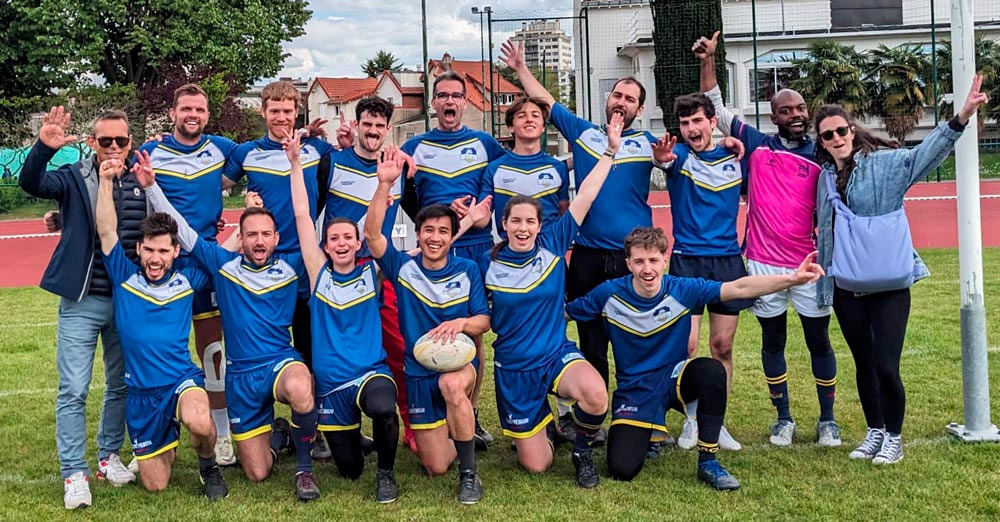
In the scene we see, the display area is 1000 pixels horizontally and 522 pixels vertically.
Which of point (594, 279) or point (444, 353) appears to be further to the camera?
point (594, 279)

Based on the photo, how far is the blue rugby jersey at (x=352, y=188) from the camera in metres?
5.02

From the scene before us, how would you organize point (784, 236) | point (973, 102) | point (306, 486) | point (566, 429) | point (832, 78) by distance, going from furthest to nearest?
point (832, 78), point (566, 429), point (784, 236), point (306, 486), point (973, 102)

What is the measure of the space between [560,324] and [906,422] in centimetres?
218

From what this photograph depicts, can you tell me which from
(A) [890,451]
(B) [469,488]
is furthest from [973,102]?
(B) [469,488]

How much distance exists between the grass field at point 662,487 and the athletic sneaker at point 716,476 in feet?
0.17

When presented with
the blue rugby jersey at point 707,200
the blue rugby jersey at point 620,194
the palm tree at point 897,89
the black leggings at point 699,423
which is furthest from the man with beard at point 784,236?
the palm tree at point 897,89

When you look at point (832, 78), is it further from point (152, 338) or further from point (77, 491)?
point (77, 491)

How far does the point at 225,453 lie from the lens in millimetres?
4961

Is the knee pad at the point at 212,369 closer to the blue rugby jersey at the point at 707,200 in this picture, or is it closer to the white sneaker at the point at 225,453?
the white sneaker at the point at 225,453

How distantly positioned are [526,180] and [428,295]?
3.09 feet

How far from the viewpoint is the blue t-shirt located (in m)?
4.54

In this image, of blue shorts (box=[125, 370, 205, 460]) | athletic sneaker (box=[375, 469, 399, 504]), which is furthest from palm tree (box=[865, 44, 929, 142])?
blue shorts (box=[125, 370, 205, 460])

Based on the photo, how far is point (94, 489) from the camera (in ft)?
15.0

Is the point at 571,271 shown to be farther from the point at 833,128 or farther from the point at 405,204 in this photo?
the point at 833,128
